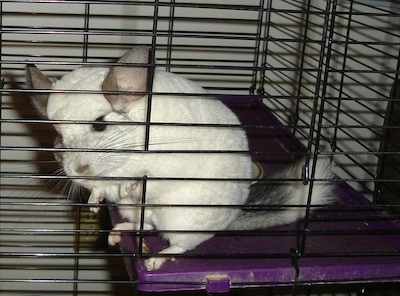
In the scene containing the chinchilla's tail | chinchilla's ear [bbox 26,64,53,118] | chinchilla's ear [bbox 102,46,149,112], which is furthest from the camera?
the chinchilla's tail

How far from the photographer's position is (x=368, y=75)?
2.26m

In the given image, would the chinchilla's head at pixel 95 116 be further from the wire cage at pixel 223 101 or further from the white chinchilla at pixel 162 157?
the wire cage at pixel 223 101

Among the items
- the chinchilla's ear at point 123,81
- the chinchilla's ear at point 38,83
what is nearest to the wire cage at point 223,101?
the chinchilla's ear at point 38,83

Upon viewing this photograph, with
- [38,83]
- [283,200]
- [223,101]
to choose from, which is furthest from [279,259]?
[223,101]

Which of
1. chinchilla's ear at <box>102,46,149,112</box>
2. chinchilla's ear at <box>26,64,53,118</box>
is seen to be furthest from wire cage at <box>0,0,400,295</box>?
chinchilla's ear at <box>102,46,149,112</box>

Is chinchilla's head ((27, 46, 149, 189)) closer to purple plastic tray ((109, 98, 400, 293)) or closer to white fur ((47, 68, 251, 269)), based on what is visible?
white fur ((47, 68, 251, 269))

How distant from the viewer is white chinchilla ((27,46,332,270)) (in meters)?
1.26

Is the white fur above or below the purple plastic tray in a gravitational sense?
above

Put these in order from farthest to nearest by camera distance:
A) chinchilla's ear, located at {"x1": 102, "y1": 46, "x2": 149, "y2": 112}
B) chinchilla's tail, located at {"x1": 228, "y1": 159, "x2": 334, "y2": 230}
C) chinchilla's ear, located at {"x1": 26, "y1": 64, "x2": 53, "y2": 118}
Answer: chinchilla's tail, located at {"x1": 228, "y1": 159, "x2": 334, "y2": 230}
chinchilla's ear, located at {"x1": 26, "y1": 64, "x2": 53, "y2": 118}
chinchilla's ear, located at {"x1": 102, "y1": 46, "x2": 149, "y2": 112}

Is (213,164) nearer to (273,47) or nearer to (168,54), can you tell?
(168,54)

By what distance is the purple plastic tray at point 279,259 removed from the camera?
1223 mm

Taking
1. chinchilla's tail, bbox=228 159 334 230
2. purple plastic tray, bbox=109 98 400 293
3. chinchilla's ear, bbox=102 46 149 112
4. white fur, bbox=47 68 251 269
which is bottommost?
purple plastic tray, bbox=109 98 400 293

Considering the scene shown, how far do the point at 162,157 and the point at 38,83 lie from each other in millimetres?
322

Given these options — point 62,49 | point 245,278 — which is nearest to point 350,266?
point 245,278
